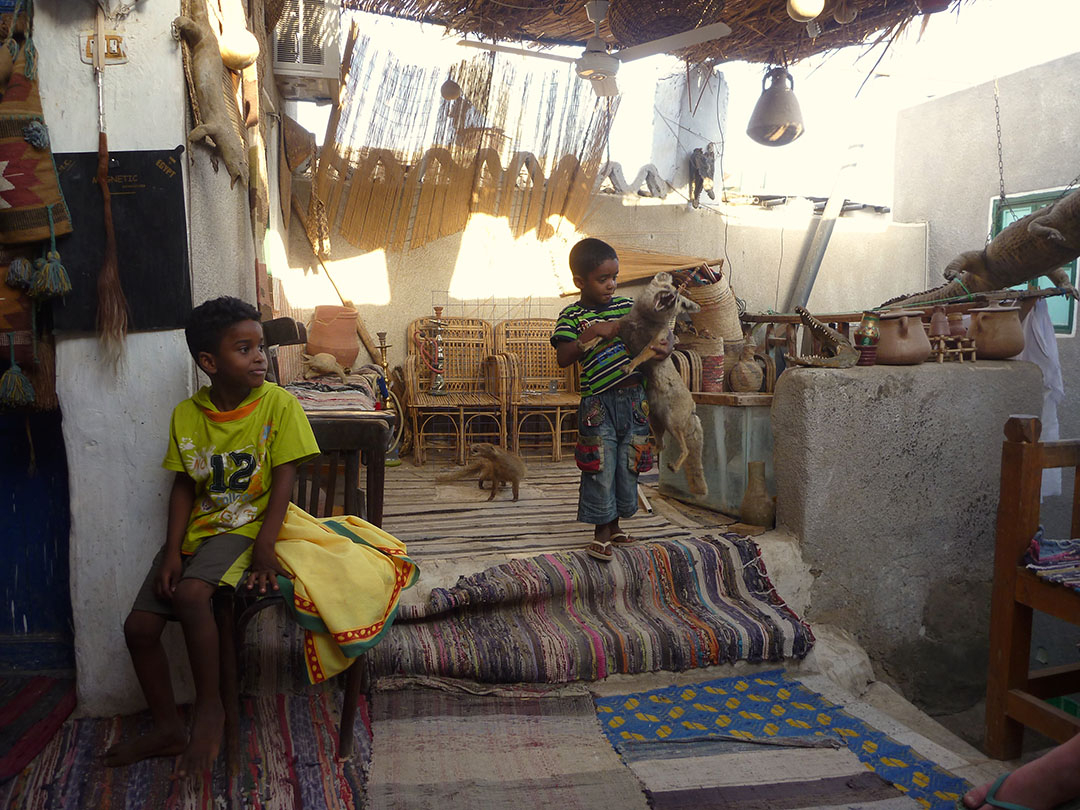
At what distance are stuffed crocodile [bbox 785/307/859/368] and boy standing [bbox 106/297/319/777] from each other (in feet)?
8.69

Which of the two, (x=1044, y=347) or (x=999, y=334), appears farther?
(x=1044, y=347)

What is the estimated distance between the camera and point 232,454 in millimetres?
2180

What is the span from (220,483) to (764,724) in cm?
206

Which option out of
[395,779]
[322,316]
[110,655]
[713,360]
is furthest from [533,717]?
[322,316]

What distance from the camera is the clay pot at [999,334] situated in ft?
13.7

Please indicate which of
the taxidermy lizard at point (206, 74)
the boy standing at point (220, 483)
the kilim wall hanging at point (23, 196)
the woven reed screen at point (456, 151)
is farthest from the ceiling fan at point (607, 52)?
the boy standing at point (220, 483)

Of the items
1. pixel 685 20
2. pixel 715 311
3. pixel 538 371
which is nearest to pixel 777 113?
pixel 685 20

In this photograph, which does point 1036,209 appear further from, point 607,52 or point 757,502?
point 757,502

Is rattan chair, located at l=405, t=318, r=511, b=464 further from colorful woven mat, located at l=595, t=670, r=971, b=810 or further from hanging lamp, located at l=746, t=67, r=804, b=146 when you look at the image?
colorful woven mat, located at l=595, t=670, r=971, b=810

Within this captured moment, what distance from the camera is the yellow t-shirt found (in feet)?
7.12

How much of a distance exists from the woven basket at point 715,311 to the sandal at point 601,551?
2754 mm

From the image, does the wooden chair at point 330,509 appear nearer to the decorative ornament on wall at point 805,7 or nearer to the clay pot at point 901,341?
the clay pot at point 901,341

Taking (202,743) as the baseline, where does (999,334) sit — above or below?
above

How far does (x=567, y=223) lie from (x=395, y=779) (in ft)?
17.1
